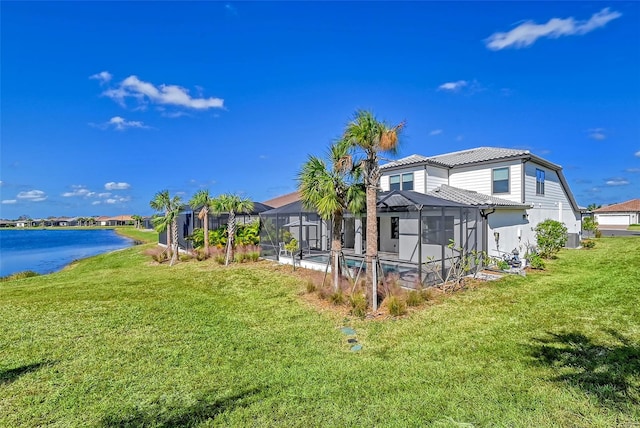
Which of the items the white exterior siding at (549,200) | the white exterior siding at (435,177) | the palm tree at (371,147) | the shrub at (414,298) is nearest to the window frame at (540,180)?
the white exterior siding at (549,200)

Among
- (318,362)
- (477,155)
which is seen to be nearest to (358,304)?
(318,362)

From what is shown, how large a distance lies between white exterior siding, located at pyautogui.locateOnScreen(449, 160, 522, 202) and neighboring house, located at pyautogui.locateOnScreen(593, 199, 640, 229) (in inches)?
1707

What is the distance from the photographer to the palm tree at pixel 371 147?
7.83 metres

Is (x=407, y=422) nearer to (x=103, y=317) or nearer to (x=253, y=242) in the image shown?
(x=103, y=317)

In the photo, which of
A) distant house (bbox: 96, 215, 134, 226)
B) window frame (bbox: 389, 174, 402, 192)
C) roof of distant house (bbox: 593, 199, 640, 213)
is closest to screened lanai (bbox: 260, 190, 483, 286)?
window frame (bbox: 389, 174, 402, 192)

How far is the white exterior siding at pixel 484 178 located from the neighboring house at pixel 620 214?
43.4 meters

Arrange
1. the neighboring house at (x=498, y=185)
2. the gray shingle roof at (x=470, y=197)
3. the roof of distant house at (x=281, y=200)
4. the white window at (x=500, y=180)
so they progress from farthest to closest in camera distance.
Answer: the roof of distant house at (x=281, y=200) → the white window at (x=500, y=180) → the neighboring house at (x=498, y=185) → the gray shingle roof at (x=470, y=197)

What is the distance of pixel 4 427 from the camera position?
3.55 metres

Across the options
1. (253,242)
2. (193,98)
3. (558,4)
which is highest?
(193,98)

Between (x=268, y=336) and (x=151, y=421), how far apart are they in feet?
9.45

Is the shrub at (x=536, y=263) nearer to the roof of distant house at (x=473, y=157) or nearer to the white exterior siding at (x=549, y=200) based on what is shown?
the white exterior siding at (x=549, y=200)

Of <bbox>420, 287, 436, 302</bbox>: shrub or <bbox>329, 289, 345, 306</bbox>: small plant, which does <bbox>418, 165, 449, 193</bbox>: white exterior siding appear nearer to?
<bbox>420, 287, 436, 302</bbox>: shrub

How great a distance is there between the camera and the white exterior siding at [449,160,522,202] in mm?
15258

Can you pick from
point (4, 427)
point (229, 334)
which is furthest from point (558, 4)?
point (4, 427)
